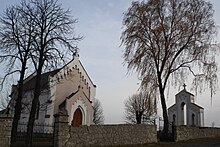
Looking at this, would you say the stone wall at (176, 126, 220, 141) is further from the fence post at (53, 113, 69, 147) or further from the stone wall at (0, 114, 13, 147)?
the stone wall at (0, 114, 13, 147)

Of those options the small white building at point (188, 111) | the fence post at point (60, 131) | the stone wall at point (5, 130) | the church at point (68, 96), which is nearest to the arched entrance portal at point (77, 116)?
the church at point (68, 96)

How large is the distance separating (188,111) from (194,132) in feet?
31.1

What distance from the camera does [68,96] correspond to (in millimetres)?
31406

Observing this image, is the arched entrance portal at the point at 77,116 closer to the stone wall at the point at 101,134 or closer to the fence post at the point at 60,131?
the stone wall at the point at 101,134

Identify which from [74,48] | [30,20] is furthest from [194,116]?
[30,20]

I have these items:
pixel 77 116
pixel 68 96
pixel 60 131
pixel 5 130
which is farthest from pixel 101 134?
pixel 68 96

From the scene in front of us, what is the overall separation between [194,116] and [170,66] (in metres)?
13.5

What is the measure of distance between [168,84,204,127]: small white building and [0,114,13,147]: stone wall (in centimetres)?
2301

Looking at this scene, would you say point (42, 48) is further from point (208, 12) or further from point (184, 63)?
point (208, 12)

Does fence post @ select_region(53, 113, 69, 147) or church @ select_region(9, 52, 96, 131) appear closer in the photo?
fence post @ select_region(53, 113, 69, 147)

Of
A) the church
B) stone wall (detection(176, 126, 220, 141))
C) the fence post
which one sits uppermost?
the church

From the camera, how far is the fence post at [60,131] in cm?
1566

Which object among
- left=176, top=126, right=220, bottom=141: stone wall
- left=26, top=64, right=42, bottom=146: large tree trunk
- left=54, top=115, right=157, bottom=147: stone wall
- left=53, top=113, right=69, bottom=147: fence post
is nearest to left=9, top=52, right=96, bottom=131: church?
left=26, top=64, right=42, bottom=146: large tree trunk

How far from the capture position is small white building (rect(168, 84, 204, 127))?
3366cm
